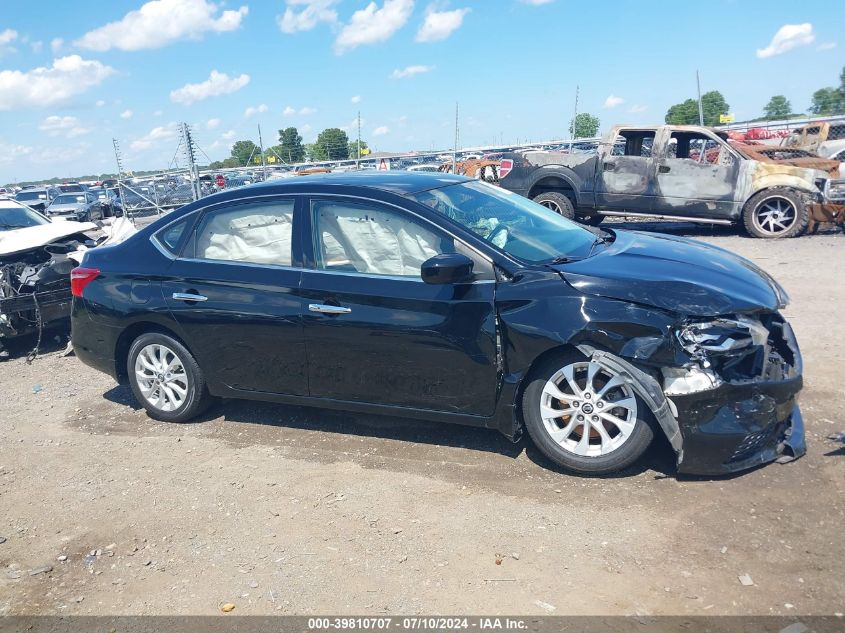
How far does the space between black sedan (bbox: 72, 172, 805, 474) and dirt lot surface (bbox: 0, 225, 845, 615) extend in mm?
289

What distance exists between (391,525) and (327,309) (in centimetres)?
144

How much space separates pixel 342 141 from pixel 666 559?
927 inches

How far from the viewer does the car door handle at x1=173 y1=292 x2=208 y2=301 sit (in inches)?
186

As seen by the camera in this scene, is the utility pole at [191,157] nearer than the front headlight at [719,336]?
No

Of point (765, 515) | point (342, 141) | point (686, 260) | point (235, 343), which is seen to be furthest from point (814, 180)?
point (342, 141)

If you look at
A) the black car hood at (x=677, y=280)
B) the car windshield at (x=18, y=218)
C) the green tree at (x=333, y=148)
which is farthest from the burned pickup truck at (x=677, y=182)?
the green tree at (x=333, y=148)

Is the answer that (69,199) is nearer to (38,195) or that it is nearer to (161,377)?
(38,195)

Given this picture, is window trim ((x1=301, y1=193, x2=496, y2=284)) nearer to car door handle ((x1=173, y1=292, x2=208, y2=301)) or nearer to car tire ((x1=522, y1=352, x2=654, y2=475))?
car tire ((x1=522, y1=352, x2=654, y2=475))

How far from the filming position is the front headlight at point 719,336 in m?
3.56

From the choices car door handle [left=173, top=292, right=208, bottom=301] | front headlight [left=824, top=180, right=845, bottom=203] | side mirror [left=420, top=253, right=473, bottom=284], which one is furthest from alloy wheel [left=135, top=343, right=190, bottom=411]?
front headlight [left=824, top=180, right=845, bottom=203]

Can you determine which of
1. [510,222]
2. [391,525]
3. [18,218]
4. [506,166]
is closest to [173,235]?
[510,222]

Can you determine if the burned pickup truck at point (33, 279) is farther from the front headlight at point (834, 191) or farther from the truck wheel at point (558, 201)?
the front headlight at point (834, 191)

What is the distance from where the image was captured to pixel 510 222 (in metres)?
4.50

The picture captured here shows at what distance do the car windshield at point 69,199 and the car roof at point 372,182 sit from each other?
2646 centimetres
